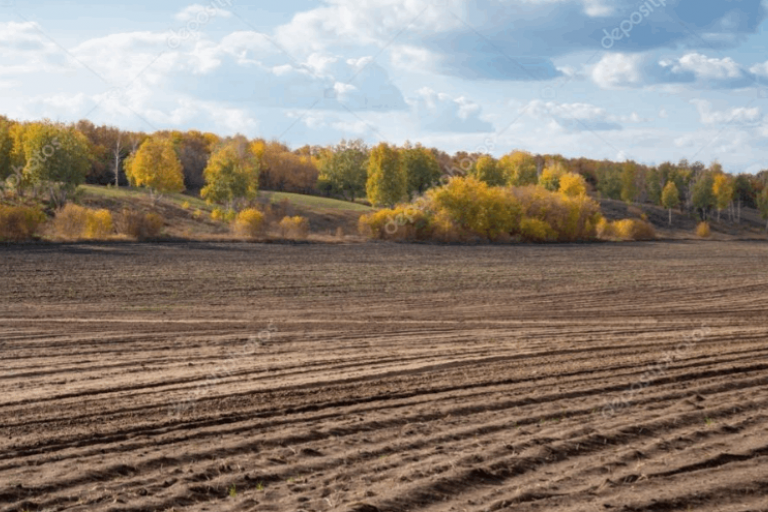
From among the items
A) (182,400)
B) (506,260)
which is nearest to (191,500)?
(182,400)

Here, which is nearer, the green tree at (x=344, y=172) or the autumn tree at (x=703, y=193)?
the green tree at (x=344, y=172)

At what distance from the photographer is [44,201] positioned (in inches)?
2384

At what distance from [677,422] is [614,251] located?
51.1 meters

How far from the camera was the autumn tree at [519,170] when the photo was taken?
10431 centimetres

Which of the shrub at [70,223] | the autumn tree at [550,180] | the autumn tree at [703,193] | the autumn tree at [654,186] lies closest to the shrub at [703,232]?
the autumn tree at [550,180]

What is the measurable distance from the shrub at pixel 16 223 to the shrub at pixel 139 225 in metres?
5.58

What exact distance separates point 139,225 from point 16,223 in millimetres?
7393

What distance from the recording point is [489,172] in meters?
99.3

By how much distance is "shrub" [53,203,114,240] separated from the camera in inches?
1850

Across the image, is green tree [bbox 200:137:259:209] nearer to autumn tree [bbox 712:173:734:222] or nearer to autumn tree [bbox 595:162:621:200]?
autumn tree [bbox 595:162:621:200]

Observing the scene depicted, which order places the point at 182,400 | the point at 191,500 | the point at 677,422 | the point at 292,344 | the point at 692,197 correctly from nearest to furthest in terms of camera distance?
the point at 191,500
the point at 677,422
the point at 182,400
the point at 292,344
the point at 692,197

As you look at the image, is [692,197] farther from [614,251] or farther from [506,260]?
[506,260]

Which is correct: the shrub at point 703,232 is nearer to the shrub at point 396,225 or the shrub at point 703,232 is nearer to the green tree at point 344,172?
the green tree at point 344,172

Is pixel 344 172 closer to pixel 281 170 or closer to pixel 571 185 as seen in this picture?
pixel 281 170
